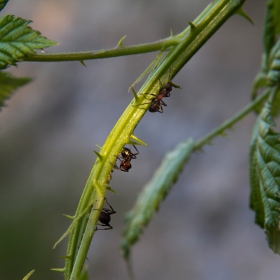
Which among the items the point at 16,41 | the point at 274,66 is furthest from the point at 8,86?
the point at 274,66

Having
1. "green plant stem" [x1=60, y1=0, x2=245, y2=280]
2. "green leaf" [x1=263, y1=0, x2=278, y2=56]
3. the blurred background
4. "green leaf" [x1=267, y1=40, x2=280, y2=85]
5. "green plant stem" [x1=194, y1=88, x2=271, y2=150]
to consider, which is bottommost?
"green plant stem" [x1=60, y1=0, x2=245, y2=280]

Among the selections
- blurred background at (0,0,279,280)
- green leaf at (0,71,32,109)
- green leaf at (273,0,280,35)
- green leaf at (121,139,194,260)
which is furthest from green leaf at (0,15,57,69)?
blurred background at (0,0,279,280)

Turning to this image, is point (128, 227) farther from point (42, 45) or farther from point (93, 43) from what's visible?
point (93, 43)

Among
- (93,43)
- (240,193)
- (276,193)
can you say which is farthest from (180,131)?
(276,193)

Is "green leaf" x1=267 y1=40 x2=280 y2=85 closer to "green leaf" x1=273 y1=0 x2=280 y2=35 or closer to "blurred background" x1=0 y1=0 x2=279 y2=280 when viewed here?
"green leaf" x1=273 y1=0 x2=280 y2=35

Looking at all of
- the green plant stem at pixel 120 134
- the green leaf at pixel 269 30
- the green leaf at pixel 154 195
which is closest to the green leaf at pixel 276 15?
the green leaf at pixel 269 30

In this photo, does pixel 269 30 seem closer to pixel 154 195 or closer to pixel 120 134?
pixel 154 195
